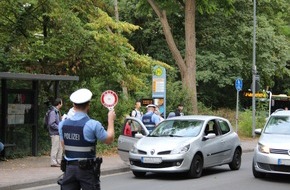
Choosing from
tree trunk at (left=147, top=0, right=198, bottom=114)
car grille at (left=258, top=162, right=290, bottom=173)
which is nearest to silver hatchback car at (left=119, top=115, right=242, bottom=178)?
car grille at (left=258, top=162, right=290, bottom=173)

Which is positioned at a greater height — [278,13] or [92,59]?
[278,13]

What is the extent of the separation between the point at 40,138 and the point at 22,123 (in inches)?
54.9

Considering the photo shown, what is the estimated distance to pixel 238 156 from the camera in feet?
49.9

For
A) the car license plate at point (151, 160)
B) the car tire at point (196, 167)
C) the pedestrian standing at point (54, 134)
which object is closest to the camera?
the car license plate at point (151, 160)

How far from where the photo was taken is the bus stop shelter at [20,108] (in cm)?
1631

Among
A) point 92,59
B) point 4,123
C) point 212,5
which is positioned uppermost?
point 212,5

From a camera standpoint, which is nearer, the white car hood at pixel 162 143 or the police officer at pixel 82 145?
the police officer at pixel 82 145

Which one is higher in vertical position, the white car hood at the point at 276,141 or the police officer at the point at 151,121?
the police officer at the point at 151,121

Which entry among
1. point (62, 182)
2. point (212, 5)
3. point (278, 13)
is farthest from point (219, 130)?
point (278, 13)

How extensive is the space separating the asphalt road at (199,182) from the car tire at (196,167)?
15cm

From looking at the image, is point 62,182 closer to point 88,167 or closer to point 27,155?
point 88,167

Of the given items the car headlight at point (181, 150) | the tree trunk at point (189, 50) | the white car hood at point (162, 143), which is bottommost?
the car headlight at point (181, 150)

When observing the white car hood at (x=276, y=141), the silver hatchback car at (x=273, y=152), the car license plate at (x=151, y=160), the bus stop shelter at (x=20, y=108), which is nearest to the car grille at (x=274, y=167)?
the silver hatchback car at (x=273, y=152)

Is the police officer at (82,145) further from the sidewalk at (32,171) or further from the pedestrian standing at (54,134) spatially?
the pedestrian standing at (54,134)
